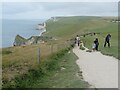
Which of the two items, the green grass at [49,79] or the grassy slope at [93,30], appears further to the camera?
the grassy slope at [93,30]

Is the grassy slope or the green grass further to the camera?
the grassy slope

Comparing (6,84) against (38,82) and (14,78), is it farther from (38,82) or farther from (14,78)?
(38,82)

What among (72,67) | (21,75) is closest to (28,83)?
(21,75)

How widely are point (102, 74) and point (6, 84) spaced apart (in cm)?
600

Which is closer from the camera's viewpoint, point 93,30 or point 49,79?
point 49,79

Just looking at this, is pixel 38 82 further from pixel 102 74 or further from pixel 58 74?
pixel 102 74

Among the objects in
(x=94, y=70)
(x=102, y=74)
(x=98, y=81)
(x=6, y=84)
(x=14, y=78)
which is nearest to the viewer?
(x=6, y=84)

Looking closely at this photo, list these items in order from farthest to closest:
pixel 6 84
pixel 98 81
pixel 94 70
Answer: pixel 94 70 < pixel 98 81 < pixel 6 84

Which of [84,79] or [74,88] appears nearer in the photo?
[74,88]

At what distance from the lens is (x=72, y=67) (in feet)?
66.6

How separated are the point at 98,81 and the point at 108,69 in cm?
402

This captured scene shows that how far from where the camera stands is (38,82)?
15555mm

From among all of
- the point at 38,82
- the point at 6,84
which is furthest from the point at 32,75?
the point at 6,84

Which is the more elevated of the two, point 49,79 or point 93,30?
point 93,30
